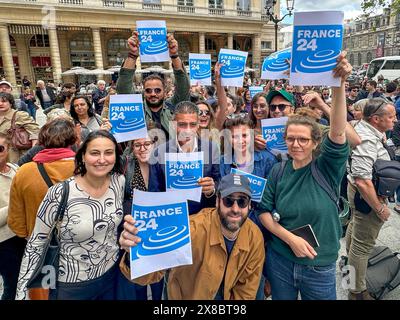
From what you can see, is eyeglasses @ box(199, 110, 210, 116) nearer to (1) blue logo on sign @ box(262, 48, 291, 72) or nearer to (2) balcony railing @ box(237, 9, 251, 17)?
(1) blue logo on sign @ box(262, 48, 291, 72)

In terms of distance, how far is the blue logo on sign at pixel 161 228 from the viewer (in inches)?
64.8

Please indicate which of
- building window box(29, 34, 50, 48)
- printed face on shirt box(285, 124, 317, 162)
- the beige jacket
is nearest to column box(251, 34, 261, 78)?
building window box(29, 34, 50, 48)

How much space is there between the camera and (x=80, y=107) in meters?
4.11

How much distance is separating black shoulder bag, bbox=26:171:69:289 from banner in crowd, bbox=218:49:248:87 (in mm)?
2717

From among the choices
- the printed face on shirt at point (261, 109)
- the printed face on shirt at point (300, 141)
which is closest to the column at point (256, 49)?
the printed face on shirt at point (261, 109)

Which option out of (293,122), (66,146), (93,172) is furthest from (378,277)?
(66,146)

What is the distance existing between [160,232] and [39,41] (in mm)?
34000

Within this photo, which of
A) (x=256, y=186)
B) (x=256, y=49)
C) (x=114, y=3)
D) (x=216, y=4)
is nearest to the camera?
(x=256, y=186)

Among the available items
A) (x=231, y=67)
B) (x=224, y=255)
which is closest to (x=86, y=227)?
(x=224, y=255)

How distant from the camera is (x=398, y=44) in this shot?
55125mm

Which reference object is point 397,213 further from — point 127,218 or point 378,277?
point 127,218

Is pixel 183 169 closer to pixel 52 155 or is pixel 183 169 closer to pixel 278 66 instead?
pixel 52 155

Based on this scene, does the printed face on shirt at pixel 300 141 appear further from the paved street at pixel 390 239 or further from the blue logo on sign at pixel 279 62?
the blue logo on sign at pixel 279 62

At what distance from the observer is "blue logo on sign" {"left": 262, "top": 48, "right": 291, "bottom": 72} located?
13.9 ft
